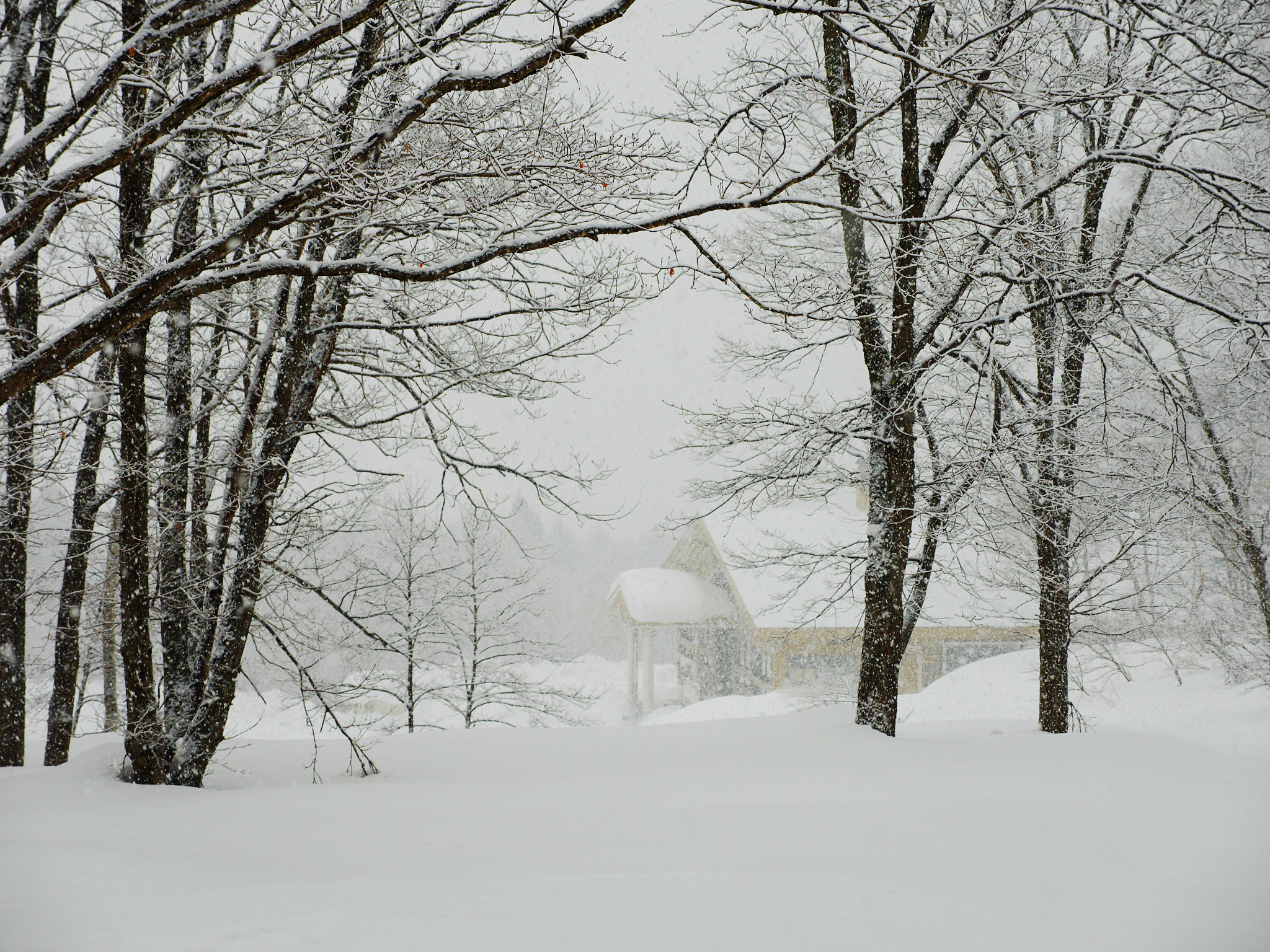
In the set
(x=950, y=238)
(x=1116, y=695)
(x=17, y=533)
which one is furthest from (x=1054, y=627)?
(x=1116, y=695)

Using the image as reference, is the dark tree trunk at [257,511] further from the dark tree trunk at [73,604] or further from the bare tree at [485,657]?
the bare tree at [485,657]

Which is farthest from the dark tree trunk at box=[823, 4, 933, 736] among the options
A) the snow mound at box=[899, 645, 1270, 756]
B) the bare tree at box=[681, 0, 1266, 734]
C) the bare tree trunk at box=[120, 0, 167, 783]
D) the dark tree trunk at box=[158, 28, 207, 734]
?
the snow mound at box=[899, 645, 1270, 756]

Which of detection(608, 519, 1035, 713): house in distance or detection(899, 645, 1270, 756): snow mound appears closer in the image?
detection(899, 645, 1270, 756): snow mound

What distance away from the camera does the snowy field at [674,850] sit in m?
2.46

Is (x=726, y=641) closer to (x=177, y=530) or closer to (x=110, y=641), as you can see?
(x=110, y=641)

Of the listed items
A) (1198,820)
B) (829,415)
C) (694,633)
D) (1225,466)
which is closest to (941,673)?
(694,633)

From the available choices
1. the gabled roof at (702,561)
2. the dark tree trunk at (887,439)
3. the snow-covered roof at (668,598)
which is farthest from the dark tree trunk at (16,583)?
the gabled roof at (702,561)

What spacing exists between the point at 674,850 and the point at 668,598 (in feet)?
62.7

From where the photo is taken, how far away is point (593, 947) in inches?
89.6

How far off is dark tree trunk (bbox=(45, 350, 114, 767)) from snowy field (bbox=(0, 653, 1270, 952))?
2.84 m

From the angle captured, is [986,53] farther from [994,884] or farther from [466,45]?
[994,884]

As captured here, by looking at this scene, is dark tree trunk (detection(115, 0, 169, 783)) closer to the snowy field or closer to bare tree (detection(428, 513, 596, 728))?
the snowy field

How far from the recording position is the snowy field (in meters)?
2.46

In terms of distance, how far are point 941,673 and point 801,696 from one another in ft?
24.7
